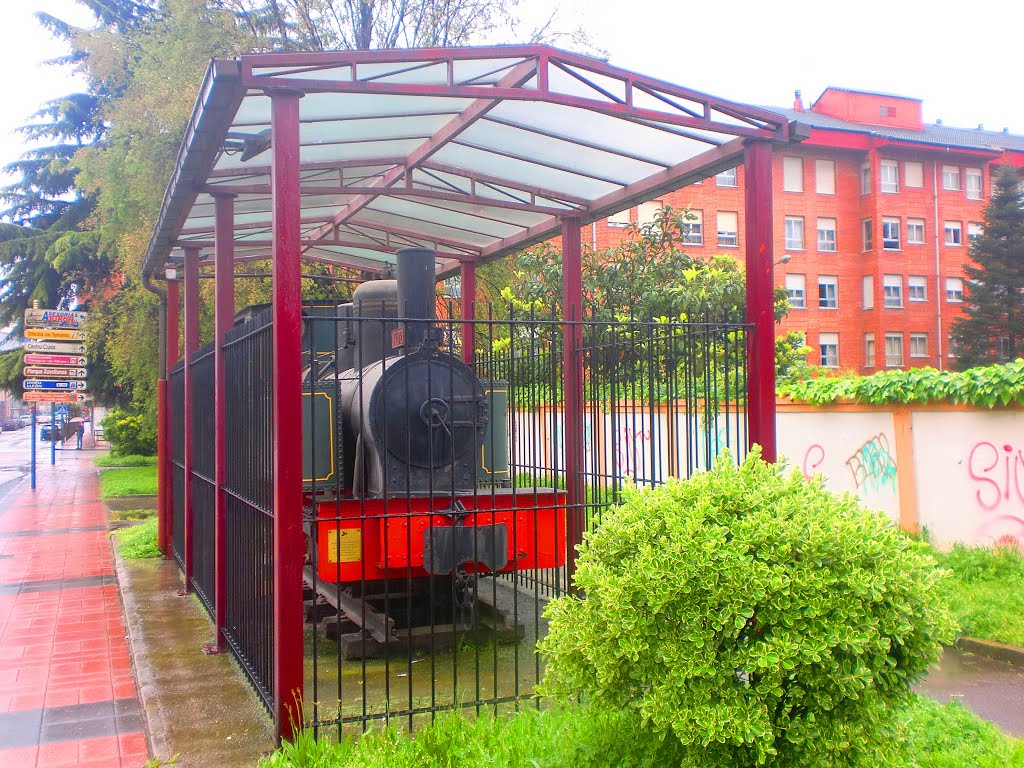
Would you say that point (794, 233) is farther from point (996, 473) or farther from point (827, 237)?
point (996, 473)

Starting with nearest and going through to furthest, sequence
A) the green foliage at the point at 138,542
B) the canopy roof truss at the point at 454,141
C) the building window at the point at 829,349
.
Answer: the canopy roof truss at the point at 454,141
the green foliage at the point at 138,542
the building window at the point at 829,349

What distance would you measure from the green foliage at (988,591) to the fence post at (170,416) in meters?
8.29

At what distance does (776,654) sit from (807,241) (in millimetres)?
37654

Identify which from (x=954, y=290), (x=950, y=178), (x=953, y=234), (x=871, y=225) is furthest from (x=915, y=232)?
(x=954, y=290)

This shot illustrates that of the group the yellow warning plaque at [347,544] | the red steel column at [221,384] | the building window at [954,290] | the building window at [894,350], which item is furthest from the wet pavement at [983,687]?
the building window at [954,290]

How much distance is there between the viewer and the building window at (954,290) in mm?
41156

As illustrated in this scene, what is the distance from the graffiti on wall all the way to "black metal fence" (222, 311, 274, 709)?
23.1 ft

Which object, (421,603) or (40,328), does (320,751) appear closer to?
(421,603)

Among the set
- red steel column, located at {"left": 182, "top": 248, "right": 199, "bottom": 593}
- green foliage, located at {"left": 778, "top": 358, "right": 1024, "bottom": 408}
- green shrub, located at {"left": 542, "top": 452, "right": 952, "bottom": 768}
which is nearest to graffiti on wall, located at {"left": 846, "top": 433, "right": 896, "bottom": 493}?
green foliage, located at {"left": 778, "top": 358, "right": 1024, "bottom": 408}

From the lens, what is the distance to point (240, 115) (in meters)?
5.28

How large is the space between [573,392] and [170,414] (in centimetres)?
607

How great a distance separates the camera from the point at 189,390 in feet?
28.1

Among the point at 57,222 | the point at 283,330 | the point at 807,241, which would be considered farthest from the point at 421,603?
the point at 807,241

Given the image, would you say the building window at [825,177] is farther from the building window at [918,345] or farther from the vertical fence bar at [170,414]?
the vertical fence bar at [170,414]
